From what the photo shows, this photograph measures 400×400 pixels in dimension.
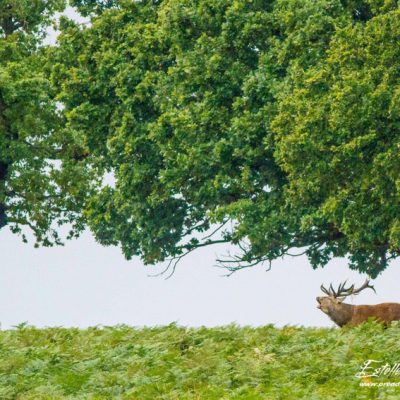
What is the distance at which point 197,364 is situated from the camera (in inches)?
672

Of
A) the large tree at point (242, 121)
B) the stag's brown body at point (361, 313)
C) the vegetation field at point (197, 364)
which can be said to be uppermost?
the large tree at point (242, 121)

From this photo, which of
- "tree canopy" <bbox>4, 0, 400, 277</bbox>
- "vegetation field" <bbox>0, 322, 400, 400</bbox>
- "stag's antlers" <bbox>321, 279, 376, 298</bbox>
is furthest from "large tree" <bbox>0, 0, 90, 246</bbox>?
"vegetation field" <bbox>0, 322, 400, 400</bbox>

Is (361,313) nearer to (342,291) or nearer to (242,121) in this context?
(342,291)

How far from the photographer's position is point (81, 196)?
47.0m

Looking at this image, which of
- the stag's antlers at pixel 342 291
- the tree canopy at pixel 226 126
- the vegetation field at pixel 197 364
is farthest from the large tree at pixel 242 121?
the vegetation field at pixel 197 364

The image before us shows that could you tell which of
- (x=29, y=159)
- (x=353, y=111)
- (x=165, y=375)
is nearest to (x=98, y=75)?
(x=29, y=159)

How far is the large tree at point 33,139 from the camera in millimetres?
44594

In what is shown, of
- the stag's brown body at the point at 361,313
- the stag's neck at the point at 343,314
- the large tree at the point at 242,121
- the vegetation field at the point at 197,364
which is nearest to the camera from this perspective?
the vegetation field at the point at 197,364

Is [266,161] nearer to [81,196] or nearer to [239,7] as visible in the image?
[239,7]

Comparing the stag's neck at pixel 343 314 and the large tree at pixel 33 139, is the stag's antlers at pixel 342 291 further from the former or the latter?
the large tree at pixel 33 139

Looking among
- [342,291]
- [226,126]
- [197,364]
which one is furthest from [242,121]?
[197,364]

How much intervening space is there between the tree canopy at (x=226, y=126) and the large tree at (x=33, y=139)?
104 millimetres

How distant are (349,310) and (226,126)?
12800 millimetres

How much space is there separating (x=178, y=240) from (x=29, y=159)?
6819 millimetres
